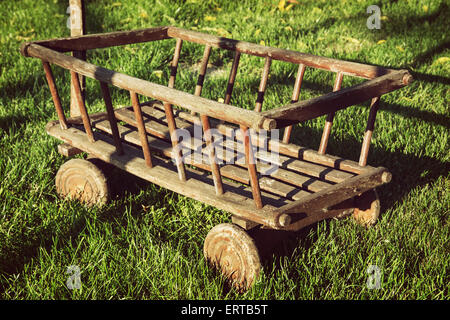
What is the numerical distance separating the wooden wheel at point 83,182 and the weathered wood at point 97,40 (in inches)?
26.6

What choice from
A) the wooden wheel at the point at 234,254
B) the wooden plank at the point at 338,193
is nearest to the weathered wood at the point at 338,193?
the wooden plank at the point at 338,193

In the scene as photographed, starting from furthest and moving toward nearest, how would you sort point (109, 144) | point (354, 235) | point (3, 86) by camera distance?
point (3, 86)
point (109, 144)
point (354, 235)

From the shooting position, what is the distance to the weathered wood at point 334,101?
206 centimetres

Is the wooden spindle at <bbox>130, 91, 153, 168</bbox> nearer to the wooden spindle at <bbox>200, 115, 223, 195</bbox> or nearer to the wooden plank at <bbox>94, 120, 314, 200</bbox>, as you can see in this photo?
the wooden plank at <bbox>94, 120, 314, 200</bbox>

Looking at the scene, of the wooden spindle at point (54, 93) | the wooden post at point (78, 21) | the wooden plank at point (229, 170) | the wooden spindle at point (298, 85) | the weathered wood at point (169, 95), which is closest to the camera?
the weathered wood at point (169, 95)

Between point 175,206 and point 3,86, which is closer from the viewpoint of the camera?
point 175,206

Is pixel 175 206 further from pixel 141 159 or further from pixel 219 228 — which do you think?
pixel 219 228

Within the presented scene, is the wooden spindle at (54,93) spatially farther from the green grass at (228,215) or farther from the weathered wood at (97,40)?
the green grass at (228,215)

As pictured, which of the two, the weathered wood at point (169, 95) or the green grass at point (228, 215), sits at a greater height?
the weathered wood at point (169, 95)

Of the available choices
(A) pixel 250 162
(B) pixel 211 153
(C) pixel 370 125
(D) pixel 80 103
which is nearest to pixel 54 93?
(D) pixel 80 103

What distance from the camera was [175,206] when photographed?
9.82ft
